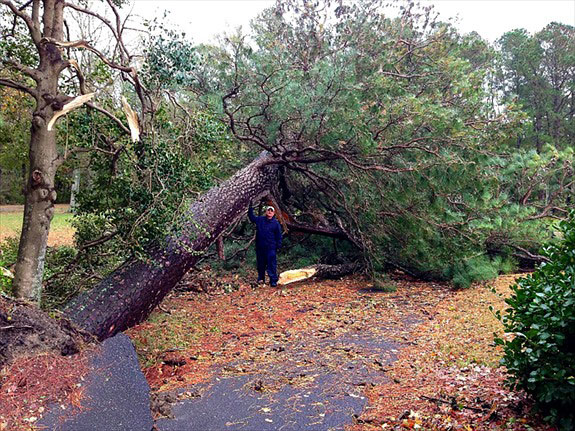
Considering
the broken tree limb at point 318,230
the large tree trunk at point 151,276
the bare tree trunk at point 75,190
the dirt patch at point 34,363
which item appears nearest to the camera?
the dirt patch at point 34,363

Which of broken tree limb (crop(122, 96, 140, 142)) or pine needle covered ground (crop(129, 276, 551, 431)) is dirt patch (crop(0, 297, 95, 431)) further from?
broken tree limb (crop(122, 96, 140, 142))

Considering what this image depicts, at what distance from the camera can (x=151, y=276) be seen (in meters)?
5.65

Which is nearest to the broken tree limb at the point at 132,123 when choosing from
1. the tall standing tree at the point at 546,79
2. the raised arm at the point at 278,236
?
the raised arm at the point at 278,236

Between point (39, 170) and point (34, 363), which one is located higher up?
point (39, 170)

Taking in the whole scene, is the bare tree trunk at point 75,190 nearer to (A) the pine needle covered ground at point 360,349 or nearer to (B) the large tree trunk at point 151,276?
(B) the large tree trunk at point 151,276

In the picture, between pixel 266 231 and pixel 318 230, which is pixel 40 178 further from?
pixel 318 230

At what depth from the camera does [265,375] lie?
425 cm

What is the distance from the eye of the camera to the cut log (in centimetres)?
850

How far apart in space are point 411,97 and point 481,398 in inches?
196

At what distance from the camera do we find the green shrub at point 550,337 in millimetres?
2535

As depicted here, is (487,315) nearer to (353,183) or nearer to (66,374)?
(353,183)

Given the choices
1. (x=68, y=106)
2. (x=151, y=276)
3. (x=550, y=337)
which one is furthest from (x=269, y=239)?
(x=550, y=337)

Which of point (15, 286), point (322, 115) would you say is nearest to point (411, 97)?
point (322, 115)

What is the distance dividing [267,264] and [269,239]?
0.57m
